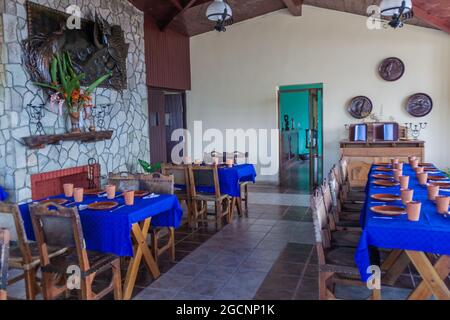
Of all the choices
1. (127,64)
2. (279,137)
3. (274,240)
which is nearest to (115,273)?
(274,240)

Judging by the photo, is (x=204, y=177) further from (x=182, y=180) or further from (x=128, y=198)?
(x=128, y=198)

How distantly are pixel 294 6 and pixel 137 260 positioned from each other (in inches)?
226

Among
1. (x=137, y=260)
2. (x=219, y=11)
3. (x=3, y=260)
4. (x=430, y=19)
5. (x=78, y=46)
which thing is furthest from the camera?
(x=430, y=19)

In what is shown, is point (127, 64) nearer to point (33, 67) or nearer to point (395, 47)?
point (33, 67)

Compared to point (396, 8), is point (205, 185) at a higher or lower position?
lower

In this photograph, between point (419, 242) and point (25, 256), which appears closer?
point (419, 242)

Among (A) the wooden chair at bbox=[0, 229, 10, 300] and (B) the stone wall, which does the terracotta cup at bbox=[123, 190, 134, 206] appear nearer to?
(A) the wooden chair at bbox=[0, 229, 10, 300]

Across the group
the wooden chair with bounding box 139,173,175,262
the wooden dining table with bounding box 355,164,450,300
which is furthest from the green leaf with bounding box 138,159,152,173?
the wooden dining table with bounding box 355,164,450,300

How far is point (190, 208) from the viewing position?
15.9 feet

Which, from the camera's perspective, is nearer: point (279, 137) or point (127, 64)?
point (127, 64)

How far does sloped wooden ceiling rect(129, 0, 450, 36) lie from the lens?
5.95m

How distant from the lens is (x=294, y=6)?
705cm

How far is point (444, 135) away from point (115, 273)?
6.41 metres

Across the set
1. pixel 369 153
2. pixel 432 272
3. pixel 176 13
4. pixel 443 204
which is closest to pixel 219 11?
pixel 176 13
